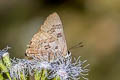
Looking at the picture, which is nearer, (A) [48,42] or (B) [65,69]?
(B) [65,69]

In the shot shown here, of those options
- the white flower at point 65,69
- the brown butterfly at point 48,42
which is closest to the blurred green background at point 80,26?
the brown butterfly at point 48,42

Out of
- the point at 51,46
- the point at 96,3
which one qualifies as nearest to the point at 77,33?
the point at 96,3

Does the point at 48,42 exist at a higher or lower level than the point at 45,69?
higher

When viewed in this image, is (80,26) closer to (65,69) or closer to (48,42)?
(48,42)

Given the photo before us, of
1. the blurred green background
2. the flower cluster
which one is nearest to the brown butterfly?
the flower cluster

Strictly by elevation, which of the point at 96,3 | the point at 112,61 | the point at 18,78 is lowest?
the point at 18,78

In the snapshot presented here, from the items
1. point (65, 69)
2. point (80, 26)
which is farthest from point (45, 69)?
point (80, 26)

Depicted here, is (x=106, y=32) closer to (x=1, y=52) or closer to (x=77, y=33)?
(x=77, y=33)
